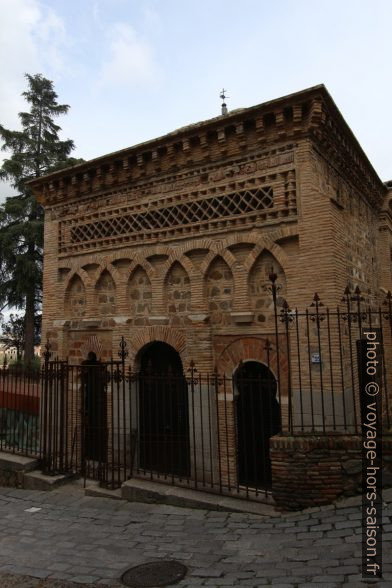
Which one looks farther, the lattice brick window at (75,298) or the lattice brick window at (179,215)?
the lattice brick window at (75,298)

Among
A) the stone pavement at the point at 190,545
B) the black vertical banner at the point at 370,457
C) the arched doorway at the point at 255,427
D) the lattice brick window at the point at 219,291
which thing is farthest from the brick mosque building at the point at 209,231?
the stone pavement at the point at 190,545

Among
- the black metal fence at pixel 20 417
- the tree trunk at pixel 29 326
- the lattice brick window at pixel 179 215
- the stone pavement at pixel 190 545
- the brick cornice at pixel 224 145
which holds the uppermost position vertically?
the brick cornice at pixel 224 145

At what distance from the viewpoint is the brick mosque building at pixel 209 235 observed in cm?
779

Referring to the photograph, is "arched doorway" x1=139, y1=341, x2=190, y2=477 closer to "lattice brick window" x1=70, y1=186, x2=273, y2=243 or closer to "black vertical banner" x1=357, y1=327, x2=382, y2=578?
"lattice brick window" x1=70, y1=186, x2=273, y2=243

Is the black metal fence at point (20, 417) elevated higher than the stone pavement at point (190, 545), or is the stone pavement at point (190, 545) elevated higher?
the black metal fence at point (20, 417)

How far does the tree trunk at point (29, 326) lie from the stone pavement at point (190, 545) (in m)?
15.4

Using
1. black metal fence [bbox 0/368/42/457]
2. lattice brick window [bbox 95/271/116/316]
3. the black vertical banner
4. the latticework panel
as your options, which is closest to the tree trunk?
black metal fence [bbox 0/368/42/457]

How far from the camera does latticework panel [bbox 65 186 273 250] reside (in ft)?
27.1

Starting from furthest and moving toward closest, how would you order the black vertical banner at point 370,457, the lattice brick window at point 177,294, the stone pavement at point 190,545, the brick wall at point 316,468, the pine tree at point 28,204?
the pine tree at point 28,204, the lattice brick window at point 177,294, the brick wall at point 316,468, the black vertical banner at point 370,457, the stone pavement at point 190,545

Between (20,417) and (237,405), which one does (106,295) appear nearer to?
(20,417)

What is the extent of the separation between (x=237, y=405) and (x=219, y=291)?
2.16 m

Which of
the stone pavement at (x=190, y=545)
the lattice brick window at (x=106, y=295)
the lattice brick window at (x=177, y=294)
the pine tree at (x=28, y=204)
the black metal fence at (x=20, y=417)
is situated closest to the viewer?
the stone pavement at (x=190, y=545)

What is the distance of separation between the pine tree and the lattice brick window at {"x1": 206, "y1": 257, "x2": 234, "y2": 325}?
47.2 feet

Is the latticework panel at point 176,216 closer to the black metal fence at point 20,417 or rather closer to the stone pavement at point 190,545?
the black metal fence at point 20,417
